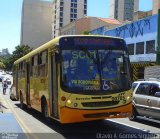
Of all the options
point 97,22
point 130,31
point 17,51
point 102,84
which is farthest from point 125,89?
point 17,51

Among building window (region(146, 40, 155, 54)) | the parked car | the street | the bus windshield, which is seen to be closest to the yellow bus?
the bus windshield

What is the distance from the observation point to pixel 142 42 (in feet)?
134

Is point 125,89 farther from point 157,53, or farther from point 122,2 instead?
point 122,2

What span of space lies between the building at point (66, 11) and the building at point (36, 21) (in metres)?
9.22

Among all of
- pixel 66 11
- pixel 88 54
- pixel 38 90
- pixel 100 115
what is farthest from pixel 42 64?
Result: pixel 66 11

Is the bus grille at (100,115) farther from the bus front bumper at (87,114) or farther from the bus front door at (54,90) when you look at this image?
the bus front door at (54,90)

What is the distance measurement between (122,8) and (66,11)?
80.2 ft

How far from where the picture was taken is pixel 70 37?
43.4 feet

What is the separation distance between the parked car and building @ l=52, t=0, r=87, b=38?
143336 mm

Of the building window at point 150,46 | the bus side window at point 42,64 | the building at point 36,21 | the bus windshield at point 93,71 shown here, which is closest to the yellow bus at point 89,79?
the bus windshield at point 93,71

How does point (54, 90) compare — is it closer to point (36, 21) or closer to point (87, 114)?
point (87, 114)

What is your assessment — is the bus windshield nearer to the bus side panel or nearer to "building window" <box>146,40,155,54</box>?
the bus side panel

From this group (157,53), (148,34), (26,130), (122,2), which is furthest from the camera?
(122,2)

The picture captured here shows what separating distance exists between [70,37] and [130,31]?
104ft
